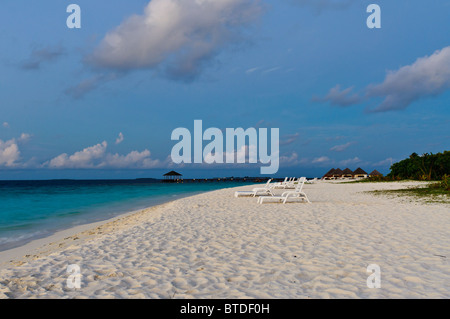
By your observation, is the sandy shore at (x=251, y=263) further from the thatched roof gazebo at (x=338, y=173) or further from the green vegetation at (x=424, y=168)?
the thatched roof gazebo at (x=338, y=173)

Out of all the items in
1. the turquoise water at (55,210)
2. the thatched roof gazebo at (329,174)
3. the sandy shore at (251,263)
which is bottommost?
the turquoise water at (55,210)

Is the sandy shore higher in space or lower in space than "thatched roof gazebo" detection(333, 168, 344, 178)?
lower

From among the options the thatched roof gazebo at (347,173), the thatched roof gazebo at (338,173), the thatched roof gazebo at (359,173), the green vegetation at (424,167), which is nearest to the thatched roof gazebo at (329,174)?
the thatched roof gazebo at (338,173)

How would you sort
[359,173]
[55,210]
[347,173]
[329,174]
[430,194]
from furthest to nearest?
1. [329,174]
2. [359,173]
3. [347,173]
4. [55,210]
5. [430,194]

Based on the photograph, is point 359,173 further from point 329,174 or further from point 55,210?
point 55,210

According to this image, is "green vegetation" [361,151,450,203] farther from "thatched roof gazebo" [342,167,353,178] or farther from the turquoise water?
the turquoise water

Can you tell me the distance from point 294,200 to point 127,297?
434 inches

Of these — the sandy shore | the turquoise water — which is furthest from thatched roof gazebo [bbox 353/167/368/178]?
the sandy shore

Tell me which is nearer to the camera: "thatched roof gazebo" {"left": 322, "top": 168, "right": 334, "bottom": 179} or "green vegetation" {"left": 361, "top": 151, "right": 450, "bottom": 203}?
"green vegetation" {"left": 361, "top": 151, "right": 450, "bottom": 203}

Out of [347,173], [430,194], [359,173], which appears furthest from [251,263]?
[359,173]

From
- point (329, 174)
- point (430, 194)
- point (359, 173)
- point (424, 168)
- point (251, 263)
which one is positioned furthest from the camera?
point (329, 174)

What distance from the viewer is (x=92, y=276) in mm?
3877
